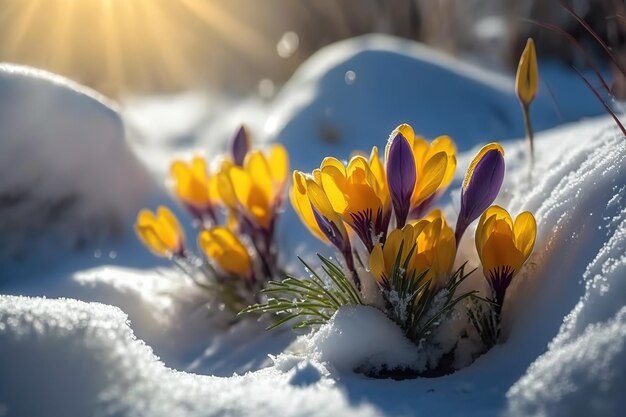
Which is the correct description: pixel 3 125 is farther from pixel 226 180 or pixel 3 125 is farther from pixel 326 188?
pixel 326 188

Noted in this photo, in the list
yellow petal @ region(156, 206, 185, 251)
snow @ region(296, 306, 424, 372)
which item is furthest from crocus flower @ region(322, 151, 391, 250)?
yellow petal @ region(156, 206, 185, 251)

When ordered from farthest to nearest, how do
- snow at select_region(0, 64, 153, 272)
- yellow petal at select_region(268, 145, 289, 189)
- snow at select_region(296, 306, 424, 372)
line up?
snow at select_region(0, 64, 153, 272), yellow petal at select_region(268, 145, 289, 189), snow at select_region(296, 306, 424, 372)

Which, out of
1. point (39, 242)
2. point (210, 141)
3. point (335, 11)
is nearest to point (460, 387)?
point (39, 242)

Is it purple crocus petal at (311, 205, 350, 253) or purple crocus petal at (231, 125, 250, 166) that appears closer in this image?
purple crocus petal at (311, 205, 350, 253)

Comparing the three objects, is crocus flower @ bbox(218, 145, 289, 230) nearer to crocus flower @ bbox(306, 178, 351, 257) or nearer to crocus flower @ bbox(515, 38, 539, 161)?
crocus flower @ bbox(306, 178, 351, 257)

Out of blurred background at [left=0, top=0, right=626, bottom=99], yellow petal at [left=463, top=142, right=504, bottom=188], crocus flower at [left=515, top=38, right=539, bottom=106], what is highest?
blurred background at [left=0, top=0, right=626, bottom=99]
